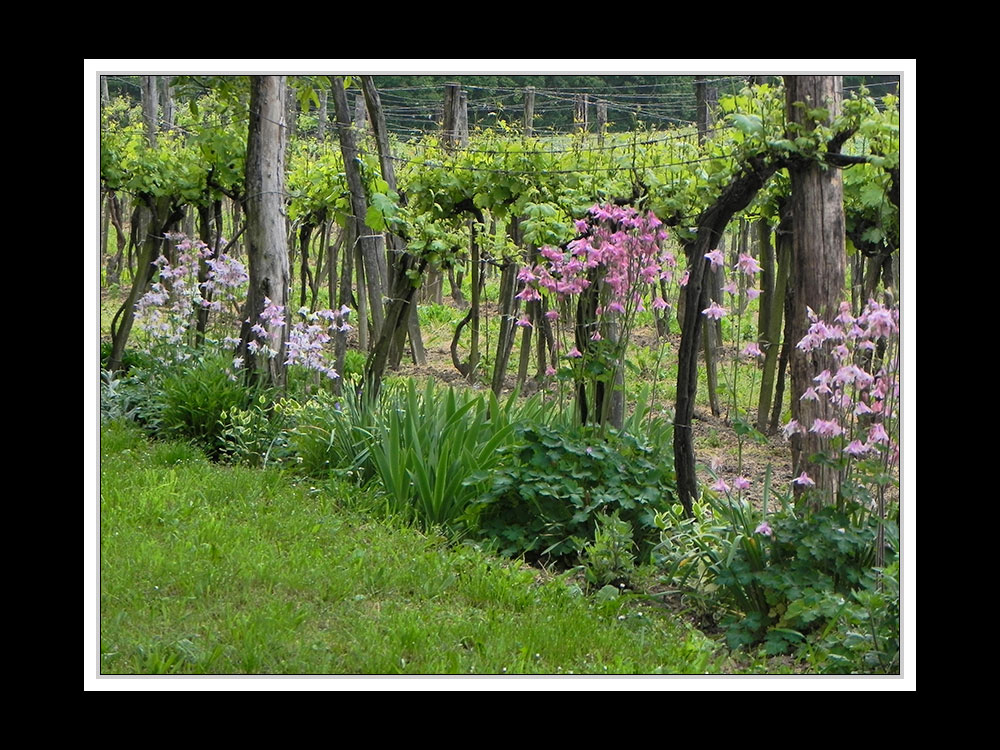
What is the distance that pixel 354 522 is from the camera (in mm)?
4047

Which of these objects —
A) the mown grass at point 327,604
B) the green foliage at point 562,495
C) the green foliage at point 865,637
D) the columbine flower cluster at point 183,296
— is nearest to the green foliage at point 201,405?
the columbine flower cluster at point 183,296

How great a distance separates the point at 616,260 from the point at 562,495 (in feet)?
3.55

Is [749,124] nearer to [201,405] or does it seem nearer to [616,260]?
[616,260]

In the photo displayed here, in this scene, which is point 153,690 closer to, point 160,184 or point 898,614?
point 898,614

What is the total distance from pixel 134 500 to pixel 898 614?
284cm

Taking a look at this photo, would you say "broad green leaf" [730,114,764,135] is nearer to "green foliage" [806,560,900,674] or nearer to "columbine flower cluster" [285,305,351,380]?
"green foliage" [806,560,900,674]

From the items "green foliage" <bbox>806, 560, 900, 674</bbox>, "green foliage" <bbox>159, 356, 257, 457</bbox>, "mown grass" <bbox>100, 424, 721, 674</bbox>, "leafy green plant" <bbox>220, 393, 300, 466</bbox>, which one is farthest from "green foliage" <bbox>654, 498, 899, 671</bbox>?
"green foliage" <bbox>159, 356, 257, 457</bbox>

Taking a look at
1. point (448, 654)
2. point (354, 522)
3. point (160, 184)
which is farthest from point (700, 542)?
point (160, 184)

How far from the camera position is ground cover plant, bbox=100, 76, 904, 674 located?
303 cm

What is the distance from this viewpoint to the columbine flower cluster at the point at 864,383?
300cm

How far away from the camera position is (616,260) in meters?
4.29

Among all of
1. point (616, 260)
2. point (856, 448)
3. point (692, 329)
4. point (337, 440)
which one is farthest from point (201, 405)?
point (856, 448)

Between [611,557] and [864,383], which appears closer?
[864,383]

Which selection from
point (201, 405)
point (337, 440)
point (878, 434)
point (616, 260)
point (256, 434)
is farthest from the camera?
point (201, 405)
